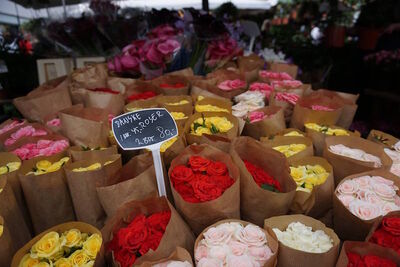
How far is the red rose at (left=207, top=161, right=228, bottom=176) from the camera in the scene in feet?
3.53

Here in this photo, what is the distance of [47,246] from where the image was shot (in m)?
0.92

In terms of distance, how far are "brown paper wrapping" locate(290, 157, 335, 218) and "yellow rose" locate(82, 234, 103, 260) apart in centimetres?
70

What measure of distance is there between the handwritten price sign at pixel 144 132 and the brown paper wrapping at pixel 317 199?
50 cm

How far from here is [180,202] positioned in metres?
1.00

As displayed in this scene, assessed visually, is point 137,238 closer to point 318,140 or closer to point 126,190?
point 126,190

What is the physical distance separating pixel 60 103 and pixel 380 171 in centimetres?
172

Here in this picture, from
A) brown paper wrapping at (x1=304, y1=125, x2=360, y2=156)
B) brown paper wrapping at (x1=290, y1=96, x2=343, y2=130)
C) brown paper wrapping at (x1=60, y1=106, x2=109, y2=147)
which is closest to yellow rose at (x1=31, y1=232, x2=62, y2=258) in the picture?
brown paper wrapping at (x1=60, y1=106, x2=109, y2=147)

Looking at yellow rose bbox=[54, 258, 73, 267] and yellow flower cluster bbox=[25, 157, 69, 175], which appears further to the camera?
yellow flower cluster bbox=[25, 157, 69, 175]

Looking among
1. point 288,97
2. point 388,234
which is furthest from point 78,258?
point 288,97

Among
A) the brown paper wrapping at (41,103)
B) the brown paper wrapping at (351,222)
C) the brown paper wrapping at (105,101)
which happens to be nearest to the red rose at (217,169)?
the brown paper wrapping at (351,222)

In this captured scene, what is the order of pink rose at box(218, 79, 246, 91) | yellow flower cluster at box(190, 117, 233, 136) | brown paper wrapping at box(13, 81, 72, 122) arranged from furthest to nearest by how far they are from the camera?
pink rose at box(218, 79, 246, 91) < brown paper wrapping at box(13, 81, 72, 122) < yellow flower cluster at box(190, 117, 233, 136)

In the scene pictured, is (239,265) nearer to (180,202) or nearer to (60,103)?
(180,202)

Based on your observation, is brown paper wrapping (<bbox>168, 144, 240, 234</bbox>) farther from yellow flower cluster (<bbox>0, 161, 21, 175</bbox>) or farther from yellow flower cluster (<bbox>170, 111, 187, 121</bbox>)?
yellow flower cluster (<bbox>0, 161, 21, 175</bbox>)

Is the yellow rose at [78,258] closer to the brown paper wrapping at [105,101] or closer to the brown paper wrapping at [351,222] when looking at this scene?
the brown paper wrapping at [351,222]
